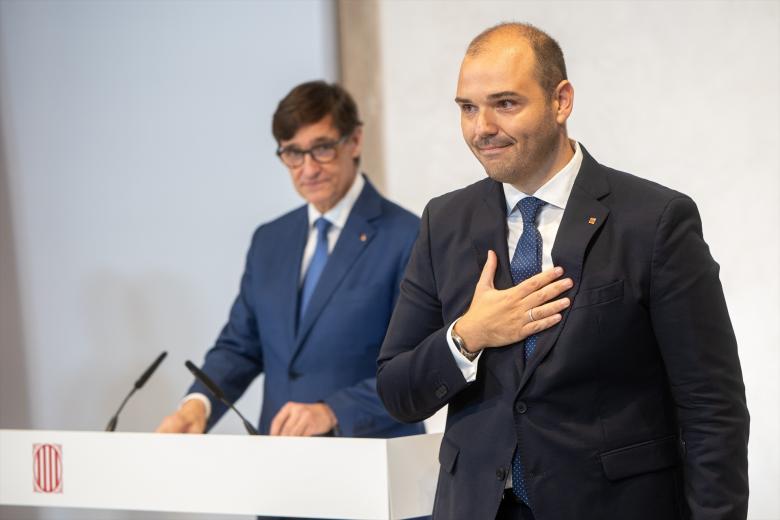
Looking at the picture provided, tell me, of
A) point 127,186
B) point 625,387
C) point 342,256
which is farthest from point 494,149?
point 127,186

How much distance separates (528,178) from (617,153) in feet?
6.11

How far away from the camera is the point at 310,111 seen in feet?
9.18

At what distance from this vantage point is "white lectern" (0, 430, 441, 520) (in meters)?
2.06

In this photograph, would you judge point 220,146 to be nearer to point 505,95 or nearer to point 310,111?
point 310,111

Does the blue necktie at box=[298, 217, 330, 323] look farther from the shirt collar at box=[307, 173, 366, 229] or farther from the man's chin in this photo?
the man's chin

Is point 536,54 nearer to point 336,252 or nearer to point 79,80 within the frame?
point 336,252

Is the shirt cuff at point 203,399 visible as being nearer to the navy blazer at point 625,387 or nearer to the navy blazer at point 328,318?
the navy blazer at point 328,318

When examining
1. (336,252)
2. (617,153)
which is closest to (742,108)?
(617,153)

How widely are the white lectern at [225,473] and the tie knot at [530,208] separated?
560 mm

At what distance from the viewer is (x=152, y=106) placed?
411 cm

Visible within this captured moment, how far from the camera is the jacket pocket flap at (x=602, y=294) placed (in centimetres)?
160

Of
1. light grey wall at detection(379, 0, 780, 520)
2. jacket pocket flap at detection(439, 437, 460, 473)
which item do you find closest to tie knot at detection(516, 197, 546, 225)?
jacket pocket flap at detection(439, 437, 460, 473)

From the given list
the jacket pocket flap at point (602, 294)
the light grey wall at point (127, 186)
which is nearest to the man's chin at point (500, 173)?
the jacket pocket flap at point (602, 294)

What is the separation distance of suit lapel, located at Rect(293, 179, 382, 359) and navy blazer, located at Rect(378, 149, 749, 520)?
110 cm
